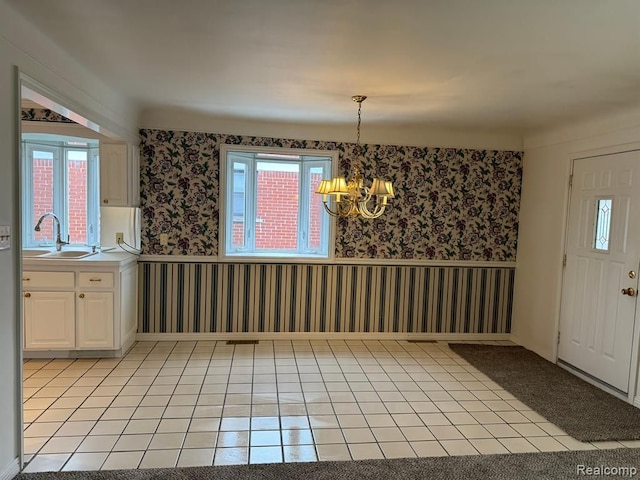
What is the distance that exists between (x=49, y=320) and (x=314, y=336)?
2.56 meters

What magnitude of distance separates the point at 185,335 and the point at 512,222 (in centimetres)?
392

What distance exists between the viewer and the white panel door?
3383 millimetres

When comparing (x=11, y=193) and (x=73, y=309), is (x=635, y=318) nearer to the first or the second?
(x=11, y=193)

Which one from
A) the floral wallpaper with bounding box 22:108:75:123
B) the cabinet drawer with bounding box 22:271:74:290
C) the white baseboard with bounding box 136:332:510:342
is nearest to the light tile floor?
the white baseboard with bounding box 136:332:510:342

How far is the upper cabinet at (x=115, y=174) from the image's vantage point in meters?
3.90

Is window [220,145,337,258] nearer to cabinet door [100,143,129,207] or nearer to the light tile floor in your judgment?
cabinet door [100,143,129,207]

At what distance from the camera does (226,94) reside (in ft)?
11.1

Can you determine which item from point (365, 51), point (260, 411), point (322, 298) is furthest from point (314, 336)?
point (365, 51)

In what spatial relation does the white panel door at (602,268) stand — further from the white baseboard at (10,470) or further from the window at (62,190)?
the window at (62,190)

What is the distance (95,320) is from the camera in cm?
375

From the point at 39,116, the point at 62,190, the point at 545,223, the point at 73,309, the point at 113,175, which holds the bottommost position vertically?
the point at 73,309

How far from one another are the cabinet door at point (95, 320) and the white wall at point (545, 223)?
4.29 meters

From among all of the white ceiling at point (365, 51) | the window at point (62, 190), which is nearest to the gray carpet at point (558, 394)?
the white ceiling at point (365, 51)

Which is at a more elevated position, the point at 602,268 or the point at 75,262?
the point at 602,268
